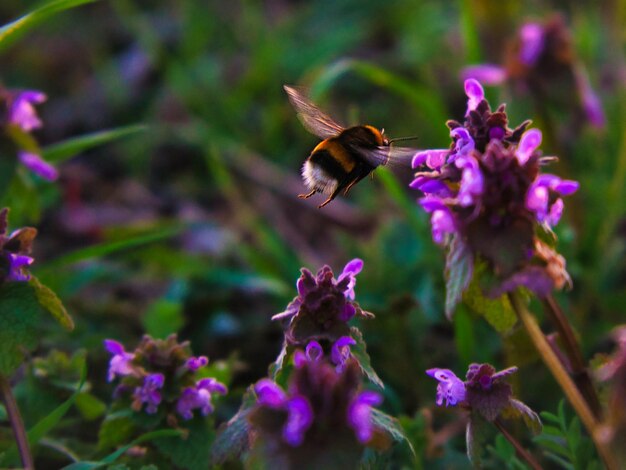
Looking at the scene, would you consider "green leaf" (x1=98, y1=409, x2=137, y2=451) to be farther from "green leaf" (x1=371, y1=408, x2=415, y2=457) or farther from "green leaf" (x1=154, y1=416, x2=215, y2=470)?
"green leaf" (x1=371, y1=408, x2=415, y2=457)

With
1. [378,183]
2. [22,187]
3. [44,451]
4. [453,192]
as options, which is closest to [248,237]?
[378,183]

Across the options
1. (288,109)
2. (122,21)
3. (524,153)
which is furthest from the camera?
(122,21)

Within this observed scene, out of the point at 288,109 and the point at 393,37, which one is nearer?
the point at 288,109

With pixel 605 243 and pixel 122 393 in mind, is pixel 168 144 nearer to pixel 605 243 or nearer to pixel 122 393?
pixel 605 243

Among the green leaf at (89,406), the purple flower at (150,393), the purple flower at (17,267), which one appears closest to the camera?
the purple flower at (17,267)

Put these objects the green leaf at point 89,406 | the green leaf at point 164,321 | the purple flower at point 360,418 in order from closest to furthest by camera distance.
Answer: the purple flower at point 360,418
the green leaf at point 89,406
the green leaf at point 164,321

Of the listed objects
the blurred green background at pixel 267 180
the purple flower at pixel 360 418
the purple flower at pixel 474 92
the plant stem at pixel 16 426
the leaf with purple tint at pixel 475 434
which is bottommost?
the blurred green background at pixel 267 180

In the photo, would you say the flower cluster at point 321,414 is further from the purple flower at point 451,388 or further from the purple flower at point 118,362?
the purple flower at point 118,362

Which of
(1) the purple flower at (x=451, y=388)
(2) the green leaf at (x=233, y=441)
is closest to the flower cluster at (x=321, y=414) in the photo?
(2) the green leaf at (x=233, y=441)
